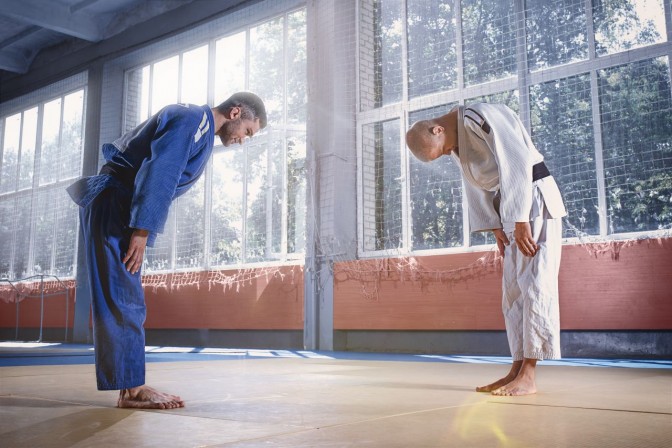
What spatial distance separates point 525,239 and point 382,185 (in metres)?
4.15

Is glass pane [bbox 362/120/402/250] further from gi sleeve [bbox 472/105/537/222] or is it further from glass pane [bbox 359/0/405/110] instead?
gi sleeve [bbox 472/105/537/222]

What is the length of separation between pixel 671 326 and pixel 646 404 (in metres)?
2.74

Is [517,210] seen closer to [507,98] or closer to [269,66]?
[507,98]

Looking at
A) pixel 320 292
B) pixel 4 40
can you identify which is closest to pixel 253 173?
pixel 320 292

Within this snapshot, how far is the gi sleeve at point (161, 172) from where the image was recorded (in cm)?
187

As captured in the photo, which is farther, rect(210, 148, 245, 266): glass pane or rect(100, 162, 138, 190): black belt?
rect(210, 148, 245, 266): glass pane

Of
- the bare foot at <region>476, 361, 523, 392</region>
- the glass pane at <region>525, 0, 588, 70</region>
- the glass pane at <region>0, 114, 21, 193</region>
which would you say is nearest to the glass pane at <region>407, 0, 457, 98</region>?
the glass pane at <region>525, 0, 588, 70</region>

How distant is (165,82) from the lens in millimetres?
8812

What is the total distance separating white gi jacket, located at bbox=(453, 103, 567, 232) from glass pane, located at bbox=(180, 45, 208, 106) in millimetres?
6292

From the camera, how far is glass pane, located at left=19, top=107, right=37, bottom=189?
406 inches

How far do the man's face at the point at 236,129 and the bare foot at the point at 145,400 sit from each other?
87cm

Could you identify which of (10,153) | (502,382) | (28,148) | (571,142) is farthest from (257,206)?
(10,153)

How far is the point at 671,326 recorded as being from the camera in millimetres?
4266

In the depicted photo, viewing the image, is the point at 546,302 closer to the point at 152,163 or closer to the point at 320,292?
the point at 152,163
